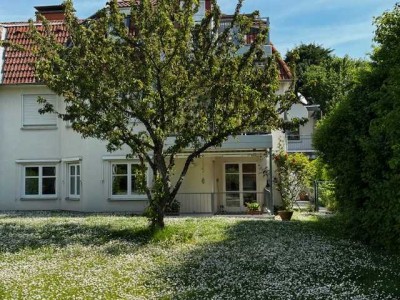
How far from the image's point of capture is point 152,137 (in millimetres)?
14359

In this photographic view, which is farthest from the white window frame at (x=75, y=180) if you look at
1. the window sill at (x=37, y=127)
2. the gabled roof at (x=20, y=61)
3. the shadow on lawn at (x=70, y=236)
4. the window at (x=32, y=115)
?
the shadow on lawn at (x=70, y=236)

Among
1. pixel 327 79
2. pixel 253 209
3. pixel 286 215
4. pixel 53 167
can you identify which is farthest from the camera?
pixel 327 79

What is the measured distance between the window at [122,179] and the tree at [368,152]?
11493 millimetres

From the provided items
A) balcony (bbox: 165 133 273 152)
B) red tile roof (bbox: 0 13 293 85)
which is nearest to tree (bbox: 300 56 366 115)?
red tile roof (bbox: 0 13 293 85)

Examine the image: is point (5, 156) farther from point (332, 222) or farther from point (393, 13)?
point (393, 13)

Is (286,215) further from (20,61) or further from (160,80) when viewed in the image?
(20,61)

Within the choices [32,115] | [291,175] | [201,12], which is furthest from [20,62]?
[291,175]

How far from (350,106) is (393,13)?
3.04 metres

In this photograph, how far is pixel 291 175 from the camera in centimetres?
2336

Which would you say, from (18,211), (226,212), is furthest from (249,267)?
(18,211)

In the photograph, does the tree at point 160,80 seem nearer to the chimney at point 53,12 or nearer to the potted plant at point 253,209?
the potted plant at point 253,209

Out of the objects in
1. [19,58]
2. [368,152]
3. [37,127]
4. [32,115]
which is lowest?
[368,152]

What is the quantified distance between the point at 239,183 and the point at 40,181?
10114 mm

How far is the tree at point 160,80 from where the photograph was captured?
13.8 metres
